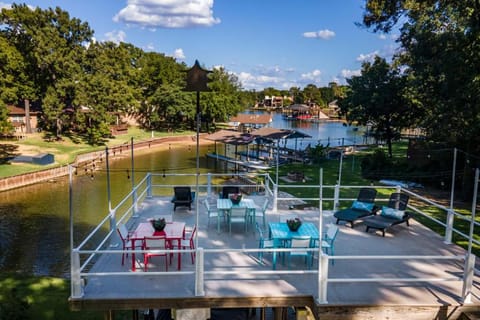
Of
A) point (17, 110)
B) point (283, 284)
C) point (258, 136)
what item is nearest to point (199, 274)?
point (283, 284)

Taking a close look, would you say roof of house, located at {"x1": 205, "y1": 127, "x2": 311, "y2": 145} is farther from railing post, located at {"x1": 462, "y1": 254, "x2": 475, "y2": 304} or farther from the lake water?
railing post, located at {"x1": 462, "y1": 254, "x2": 475, "y2": 304}

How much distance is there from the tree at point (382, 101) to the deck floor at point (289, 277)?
17.7 m

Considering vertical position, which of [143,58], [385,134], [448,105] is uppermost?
[143,58]

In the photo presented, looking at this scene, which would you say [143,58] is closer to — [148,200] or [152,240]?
[148,200]

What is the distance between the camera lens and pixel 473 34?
11648 mm

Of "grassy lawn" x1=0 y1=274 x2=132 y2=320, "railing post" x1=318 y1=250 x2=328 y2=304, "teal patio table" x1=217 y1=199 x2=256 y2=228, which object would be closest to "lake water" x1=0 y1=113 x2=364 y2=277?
"grassy lawn" x1=0 y1=274 x2=132 y2=320

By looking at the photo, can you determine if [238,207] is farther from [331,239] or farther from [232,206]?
[331,239]

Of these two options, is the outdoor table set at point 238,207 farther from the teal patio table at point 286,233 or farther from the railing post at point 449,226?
the railing post at point 449,226

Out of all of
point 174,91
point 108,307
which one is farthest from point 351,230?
point 174,91

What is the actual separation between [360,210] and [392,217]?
2.91 feet

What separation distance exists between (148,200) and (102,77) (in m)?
29.0

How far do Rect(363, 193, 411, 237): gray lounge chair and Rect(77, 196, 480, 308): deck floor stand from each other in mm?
286

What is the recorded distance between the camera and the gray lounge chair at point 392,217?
9.27 m

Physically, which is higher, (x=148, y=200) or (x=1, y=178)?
(x=148, y=200)
